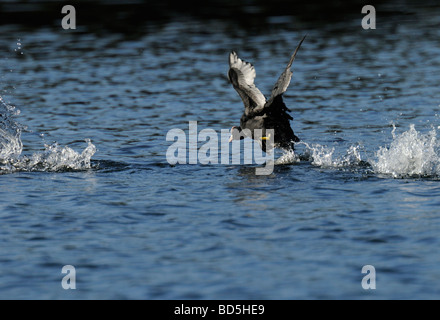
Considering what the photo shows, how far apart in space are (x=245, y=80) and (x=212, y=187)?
6.34 ft

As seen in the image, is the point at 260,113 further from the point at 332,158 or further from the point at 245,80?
the point at 332,158

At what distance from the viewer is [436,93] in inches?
694

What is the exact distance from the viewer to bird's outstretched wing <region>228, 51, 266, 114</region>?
11711 millimetres

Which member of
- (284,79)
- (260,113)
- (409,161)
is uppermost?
(284,79)

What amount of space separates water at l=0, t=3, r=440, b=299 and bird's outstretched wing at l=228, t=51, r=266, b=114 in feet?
3.49

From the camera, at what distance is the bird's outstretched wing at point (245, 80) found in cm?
1171

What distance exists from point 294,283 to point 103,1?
25971mm

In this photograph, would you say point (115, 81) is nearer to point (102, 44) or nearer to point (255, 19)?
point (102, 44)

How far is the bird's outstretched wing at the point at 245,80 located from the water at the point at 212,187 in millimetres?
1063

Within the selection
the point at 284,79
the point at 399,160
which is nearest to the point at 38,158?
the point at 284,79

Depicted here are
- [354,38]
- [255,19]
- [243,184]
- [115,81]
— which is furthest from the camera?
[255,19]

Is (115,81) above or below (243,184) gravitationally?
above

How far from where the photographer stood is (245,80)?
11977 millimetres

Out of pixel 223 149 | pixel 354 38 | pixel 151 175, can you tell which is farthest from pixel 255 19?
pixel 151 175
